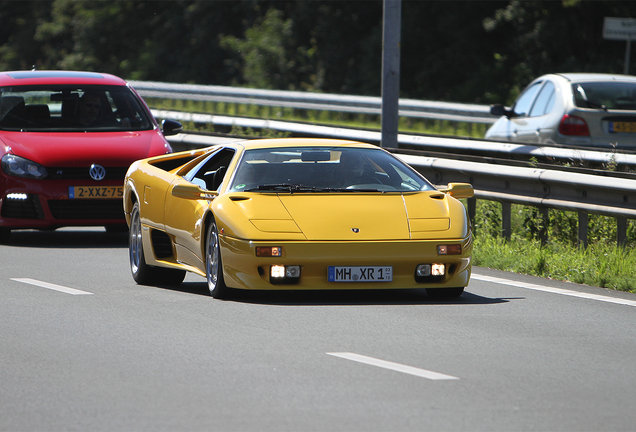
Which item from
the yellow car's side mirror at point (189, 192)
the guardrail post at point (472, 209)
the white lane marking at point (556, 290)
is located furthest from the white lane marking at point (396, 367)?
the guardrail post at point (472, 209)

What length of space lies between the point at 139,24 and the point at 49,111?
1743 inches

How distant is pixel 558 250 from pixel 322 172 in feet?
10.5

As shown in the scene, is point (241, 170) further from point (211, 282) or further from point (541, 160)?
point (541, 160)

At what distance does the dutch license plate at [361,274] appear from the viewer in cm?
871

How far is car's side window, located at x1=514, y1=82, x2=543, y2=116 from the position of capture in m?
17.6

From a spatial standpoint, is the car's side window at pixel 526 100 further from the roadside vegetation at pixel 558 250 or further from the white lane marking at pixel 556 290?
the white lane marking at pixel 556 290

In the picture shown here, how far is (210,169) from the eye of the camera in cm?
1019

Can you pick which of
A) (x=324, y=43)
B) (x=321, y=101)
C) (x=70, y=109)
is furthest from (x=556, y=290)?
(x=324, y=43)

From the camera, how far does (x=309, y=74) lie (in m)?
48.0

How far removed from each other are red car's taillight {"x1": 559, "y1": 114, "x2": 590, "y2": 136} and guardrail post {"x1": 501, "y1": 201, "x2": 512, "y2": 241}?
13.7 ft

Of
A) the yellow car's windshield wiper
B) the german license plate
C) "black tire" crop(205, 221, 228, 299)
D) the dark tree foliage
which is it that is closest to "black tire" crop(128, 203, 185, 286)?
"black tire" crop(205, 221, 228, 299)

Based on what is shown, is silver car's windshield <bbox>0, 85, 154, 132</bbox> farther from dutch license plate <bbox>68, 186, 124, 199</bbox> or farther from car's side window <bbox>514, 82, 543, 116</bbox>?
car's side window <bbox>514, 82, 543, 116</bbox>

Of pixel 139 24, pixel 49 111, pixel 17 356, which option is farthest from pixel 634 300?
pixel 139 24

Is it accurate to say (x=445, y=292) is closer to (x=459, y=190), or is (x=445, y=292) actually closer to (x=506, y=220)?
(x=459, y=190)
